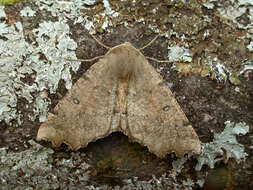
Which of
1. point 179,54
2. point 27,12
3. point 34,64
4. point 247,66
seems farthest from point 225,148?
point 27,12

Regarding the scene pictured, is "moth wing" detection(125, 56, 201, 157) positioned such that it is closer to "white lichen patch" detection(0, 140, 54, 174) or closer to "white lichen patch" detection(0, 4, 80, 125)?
"white lichen patch" detection(0, 4, 80, 125)

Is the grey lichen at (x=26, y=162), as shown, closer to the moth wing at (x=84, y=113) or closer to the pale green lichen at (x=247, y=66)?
the moth wing at (x=84, y=113)

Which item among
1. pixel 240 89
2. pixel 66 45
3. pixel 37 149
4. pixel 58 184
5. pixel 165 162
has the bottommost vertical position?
pixel 58 184

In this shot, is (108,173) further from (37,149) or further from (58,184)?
(37,149)

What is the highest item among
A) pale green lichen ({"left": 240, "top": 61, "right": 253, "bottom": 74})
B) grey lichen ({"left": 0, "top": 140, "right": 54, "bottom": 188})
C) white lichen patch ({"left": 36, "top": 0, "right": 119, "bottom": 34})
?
white lichen patch ({"left": 36, "top": 0, "right": 119, "bottom": 34})

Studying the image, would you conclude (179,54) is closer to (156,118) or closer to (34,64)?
(156,118)

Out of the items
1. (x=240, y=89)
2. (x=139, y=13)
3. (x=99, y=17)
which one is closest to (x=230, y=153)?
(x=240, y=89)

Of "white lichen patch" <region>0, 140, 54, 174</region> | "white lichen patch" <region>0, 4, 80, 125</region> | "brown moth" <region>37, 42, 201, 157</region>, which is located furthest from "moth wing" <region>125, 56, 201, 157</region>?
"white lichen patch" <region>0, 140, 54, 174</region>
